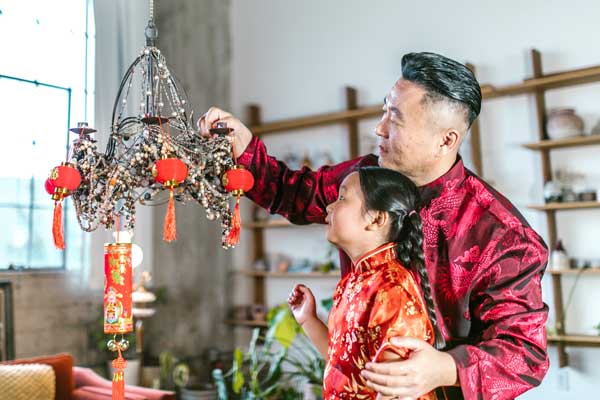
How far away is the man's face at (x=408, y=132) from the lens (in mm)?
1260

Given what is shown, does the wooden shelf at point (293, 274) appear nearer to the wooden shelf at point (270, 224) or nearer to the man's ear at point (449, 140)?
the wooden shelf at point (270, 224)

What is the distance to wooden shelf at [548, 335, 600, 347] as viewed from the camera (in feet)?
12.1

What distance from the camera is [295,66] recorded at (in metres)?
5.31

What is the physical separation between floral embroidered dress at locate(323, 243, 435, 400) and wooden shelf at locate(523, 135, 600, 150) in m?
2.90

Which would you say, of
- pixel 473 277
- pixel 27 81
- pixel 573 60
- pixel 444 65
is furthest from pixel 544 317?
pixel 27 81

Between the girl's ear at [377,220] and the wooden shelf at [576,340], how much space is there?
9.54ft

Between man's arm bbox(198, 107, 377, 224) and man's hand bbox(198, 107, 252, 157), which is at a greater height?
man's hand bbox(198, 107, 252, 157)

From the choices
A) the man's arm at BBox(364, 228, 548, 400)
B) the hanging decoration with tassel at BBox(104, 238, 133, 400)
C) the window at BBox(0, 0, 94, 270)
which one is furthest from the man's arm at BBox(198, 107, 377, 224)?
the window at BBox(0, 0, 94, 270)

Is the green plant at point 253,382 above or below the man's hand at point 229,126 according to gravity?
below

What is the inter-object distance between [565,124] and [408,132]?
2.93m

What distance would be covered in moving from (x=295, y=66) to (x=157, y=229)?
1.77 metres

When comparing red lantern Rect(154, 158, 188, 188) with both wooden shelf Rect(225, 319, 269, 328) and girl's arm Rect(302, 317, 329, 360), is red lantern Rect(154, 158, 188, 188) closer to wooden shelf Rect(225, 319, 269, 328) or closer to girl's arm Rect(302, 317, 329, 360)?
girl's arm Rect(302, 317, 329, 360)

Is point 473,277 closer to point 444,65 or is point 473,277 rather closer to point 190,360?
point 444,65

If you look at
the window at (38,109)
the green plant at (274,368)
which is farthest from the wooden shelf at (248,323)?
the window at (38,109)
